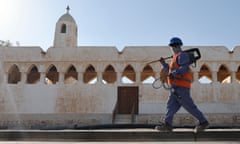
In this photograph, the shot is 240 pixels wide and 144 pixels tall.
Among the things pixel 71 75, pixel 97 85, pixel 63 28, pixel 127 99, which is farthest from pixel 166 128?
pixel 63 28

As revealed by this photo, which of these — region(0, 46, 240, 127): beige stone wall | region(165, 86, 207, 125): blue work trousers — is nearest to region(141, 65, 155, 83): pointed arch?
region(0, 46, 240, 127): beige stone wall

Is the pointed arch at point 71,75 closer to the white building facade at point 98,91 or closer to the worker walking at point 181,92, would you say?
the white building facade at point 98,91

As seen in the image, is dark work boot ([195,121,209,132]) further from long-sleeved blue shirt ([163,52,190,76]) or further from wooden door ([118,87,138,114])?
wooden door ([118,87,138,114])

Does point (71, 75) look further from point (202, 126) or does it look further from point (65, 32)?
point (202, 126)

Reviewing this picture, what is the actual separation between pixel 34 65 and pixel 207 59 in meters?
12.4

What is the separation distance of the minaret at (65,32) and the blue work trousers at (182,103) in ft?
59.0

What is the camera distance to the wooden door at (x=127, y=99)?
58.8 ft

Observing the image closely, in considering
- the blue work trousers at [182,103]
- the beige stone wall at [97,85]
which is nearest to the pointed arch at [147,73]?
the beige stone wall at [97,85]

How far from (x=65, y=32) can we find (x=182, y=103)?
738 inches

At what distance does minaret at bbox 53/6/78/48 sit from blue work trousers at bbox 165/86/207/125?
1799 centimetres

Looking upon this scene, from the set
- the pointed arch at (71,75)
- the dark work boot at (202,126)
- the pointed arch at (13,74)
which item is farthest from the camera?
the pointed arch at (71,75)

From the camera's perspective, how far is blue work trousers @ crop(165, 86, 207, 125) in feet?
14.7

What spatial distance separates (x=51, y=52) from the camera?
759 inches

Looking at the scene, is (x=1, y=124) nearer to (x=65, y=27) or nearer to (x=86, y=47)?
(x=86, y=47)
